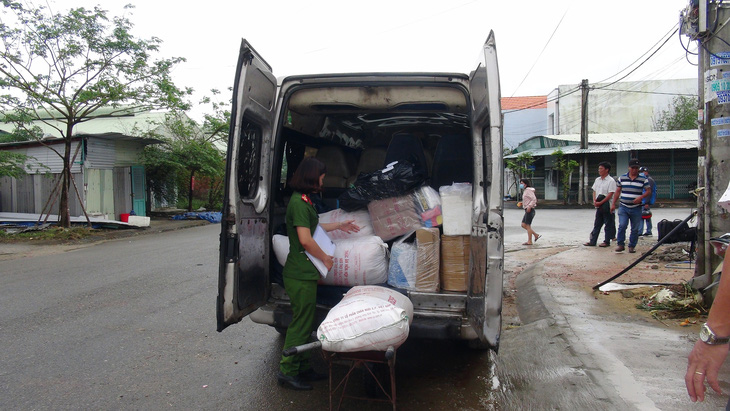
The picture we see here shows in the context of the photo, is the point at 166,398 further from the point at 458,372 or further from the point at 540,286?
the point at 540,286

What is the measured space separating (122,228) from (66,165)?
271 cm

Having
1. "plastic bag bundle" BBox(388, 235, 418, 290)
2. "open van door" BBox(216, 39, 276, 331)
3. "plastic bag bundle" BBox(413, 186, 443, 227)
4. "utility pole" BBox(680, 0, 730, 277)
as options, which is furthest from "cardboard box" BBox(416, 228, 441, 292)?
"utility pole" BBox(680, 0, 730, 277)

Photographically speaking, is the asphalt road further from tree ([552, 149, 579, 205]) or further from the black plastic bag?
tree ([552, 149, 579, 205])

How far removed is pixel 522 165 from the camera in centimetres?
2623

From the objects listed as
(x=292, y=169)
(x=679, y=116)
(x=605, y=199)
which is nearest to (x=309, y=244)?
(x=292, y=169)

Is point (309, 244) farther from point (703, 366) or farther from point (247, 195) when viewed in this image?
point (703, 366)

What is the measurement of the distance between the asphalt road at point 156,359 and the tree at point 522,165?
2147 cm

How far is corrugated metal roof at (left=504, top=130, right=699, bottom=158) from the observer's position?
23273 mm

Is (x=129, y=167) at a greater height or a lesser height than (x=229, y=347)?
greater

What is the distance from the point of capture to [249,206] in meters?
3.57

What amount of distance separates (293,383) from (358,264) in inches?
37.6

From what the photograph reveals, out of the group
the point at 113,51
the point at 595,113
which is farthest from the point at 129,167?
the point at 595,113

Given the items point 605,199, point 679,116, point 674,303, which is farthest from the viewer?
point 679,116

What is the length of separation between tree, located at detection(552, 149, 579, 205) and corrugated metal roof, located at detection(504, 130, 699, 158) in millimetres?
497
